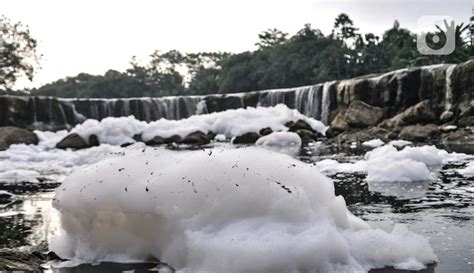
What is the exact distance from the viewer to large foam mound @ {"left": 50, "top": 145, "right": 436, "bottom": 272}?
2.90 metres

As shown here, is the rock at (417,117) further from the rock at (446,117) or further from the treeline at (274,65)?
the treeline at (274,65)

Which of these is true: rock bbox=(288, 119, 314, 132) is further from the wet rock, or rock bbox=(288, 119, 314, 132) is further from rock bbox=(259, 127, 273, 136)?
the wet rock

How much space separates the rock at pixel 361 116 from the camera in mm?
22609

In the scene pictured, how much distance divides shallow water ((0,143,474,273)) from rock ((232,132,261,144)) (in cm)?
1331

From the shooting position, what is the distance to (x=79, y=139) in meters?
20.6

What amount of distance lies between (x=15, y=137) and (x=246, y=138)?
9.44 meters

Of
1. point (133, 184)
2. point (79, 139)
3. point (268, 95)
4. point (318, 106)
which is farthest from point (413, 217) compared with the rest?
point (268, 95)

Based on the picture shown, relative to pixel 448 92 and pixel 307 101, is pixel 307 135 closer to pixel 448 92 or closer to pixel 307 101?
pixel 448 92

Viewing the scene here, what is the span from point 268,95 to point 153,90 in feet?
113

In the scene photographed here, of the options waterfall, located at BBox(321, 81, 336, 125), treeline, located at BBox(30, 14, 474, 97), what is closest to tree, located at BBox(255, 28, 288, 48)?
treeline, located at BBox(30, 14, 474, 97)

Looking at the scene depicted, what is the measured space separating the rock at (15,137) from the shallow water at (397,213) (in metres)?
13.9

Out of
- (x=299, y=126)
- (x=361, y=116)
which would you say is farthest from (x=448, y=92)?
(x=299, y=126)

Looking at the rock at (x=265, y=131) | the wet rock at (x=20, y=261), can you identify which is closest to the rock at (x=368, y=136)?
the rock at (x=265, y=131)

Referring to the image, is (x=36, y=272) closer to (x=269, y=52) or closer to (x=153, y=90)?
(x=269, y=52)
